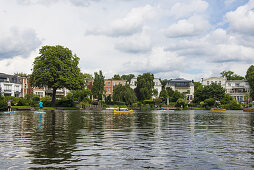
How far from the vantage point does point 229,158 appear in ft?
33.2

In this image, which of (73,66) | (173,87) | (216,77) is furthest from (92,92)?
(216,77)

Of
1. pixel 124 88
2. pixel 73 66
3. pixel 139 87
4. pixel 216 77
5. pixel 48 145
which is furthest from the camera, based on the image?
pixel 216 77

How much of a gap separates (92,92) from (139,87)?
19718 mm

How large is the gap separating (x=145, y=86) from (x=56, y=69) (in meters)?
48.9

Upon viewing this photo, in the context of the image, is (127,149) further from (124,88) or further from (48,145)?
(124,88)

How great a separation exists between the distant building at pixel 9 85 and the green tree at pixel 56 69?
112ft

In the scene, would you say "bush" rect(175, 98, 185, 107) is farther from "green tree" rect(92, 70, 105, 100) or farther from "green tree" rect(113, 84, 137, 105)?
"green tree" rect(92, 70, 105, 100)

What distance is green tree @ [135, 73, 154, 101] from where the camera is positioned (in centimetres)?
11544

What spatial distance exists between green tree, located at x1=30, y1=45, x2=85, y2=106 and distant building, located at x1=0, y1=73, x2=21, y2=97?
34.3 m

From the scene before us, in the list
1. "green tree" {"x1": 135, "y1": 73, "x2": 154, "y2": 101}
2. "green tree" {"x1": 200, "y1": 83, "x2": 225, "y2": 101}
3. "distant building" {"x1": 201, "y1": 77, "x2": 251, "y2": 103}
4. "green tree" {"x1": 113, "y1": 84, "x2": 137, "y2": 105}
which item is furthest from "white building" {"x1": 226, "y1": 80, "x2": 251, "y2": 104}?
"green tree" {"x1": 113, "y1": 84, "x2": 137, "y2": 105}

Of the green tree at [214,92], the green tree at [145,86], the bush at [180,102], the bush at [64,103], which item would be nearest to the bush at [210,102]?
the green tree at [214,92]

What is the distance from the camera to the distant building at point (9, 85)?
350 feet

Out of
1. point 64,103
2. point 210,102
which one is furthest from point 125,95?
point 210,102

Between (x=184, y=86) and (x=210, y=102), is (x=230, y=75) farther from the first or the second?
(x=210, y=102)
